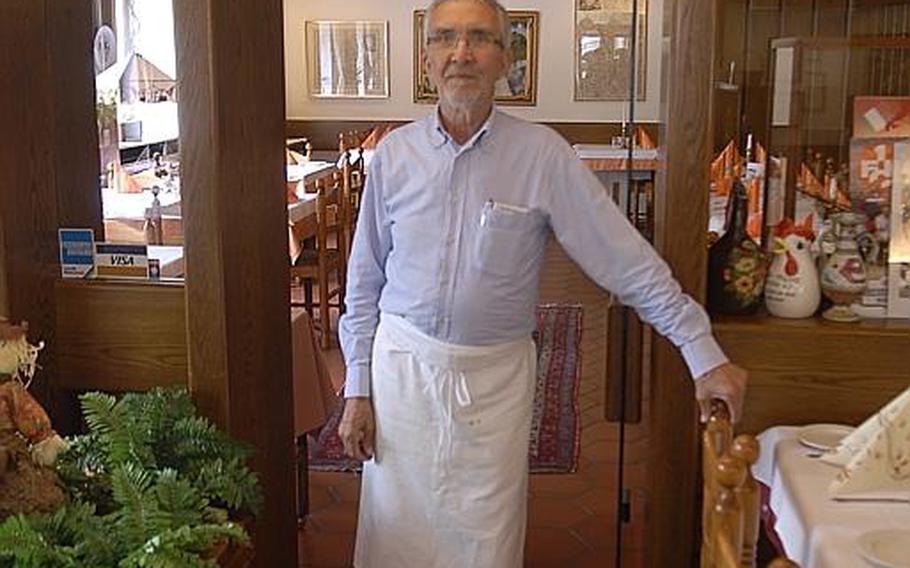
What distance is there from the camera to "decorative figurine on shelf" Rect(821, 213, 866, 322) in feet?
7.07

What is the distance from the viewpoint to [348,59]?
10.5 m

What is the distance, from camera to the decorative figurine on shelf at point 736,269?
7.22 ft

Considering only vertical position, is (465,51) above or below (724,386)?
above

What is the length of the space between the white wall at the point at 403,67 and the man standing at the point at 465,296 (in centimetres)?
811

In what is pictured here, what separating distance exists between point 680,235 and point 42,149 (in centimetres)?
134

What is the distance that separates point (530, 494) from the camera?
3.72 meters

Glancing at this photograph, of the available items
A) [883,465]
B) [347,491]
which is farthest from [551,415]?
[883,465]

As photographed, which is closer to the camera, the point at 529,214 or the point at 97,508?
the point at 97,508

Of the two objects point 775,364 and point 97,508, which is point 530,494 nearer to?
point 775,364

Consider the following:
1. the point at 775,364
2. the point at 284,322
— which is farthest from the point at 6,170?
the point at 775,364

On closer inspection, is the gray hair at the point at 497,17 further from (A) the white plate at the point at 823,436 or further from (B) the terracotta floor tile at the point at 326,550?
(B) the terracotta floor tile at the point at 326,550

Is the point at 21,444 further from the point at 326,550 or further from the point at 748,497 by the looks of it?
the point at 326,550

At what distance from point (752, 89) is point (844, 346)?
2.36ft

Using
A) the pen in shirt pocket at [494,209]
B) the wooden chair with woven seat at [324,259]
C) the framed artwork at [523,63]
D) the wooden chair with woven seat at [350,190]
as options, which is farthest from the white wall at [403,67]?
the pen in shirt pocket at [494,209]
